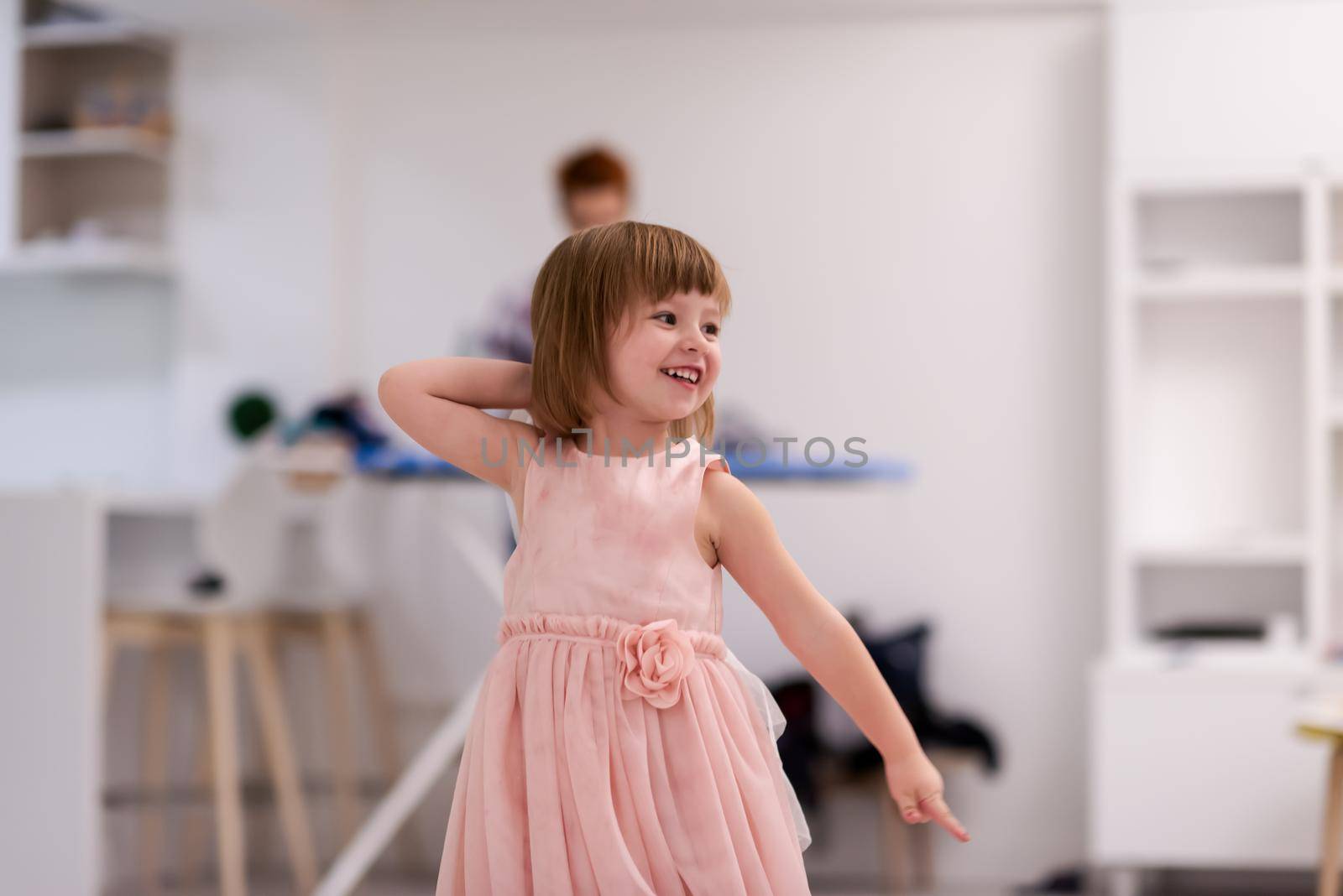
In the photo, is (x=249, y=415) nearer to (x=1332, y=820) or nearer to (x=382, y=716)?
(x=382, y=716)

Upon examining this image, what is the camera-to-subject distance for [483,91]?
3.73 meters

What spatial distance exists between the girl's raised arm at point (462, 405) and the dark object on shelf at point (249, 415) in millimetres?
2572

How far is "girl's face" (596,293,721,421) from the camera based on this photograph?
107cm

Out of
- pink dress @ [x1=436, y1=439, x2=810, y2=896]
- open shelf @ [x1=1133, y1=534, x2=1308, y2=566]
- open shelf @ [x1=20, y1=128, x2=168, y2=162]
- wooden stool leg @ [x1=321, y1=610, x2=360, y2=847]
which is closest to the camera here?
pink dress @ [x1=436, y1=439, x2=810, y2=896]

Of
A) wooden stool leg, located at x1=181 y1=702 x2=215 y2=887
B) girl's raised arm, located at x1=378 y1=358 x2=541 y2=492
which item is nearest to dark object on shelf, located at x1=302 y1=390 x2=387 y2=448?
A: wooden stool leg, located at x1=181 y1=702 x2=215 y2=887

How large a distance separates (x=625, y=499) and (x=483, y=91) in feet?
9.37

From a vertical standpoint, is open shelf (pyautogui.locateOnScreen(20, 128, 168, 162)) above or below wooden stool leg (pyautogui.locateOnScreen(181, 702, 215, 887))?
above

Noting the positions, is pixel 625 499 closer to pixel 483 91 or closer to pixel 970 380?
pixel 970 380

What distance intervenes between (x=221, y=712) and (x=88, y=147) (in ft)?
5.32

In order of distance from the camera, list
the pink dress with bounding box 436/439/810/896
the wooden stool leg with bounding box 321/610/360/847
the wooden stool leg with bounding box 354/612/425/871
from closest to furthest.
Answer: the pink dress with bounding box 436/439/810/896 < the wooden stool leg with bounding box 321/610/360/847 < the wooden stool leg with bounding box 354/612/425/871

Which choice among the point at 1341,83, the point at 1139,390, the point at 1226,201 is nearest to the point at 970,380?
the point at 1139,390

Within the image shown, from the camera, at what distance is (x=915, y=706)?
10.6ft

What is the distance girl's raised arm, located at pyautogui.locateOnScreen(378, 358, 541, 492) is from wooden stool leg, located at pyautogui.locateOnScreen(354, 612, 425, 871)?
2337mm

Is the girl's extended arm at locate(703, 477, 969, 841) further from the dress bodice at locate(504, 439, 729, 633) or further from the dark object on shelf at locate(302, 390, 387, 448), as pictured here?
the dark object on shelf at locate(302, 390, 387, 448)
